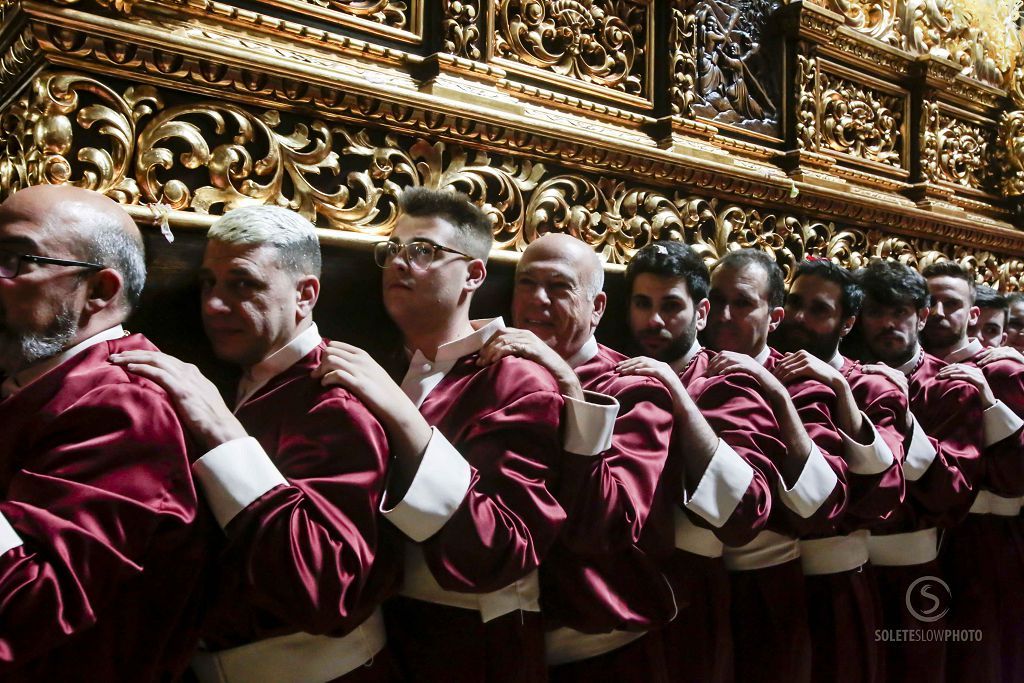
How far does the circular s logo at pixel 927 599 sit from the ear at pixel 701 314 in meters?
1.31

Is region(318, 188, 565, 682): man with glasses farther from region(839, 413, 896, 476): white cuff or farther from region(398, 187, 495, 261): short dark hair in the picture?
region(839, 413, 896, 476): white cuff

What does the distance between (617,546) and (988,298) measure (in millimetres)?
2829

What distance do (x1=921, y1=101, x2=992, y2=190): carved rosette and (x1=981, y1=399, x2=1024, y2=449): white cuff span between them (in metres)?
1.24

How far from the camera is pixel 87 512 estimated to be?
4.42ft

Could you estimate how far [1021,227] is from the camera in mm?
4324

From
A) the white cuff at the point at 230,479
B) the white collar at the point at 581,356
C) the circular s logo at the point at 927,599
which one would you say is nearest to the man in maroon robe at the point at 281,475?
the white cuff at the point at 230,479

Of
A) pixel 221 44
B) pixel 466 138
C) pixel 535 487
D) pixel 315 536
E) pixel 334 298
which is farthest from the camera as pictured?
pixel 466 138

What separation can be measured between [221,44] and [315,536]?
1145mm

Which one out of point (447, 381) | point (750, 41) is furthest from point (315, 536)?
point (750, 41)

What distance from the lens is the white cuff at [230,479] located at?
1.53m

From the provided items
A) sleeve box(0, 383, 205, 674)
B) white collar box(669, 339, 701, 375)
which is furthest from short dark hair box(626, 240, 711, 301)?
sleeve box(0, 383, 205, 674)

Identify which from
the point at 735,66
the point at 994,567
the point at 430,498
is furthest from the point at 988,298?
the point at 430,498

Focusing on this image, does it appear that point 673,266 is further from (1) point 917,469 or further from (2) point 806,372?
(1) point 917,469

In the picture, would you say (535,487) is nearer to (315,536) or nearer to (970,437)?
(315,536)
